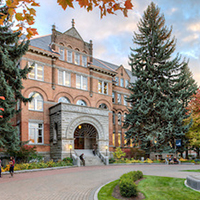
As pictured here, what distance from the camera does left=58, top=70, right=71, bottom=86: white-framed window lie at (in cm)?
3200

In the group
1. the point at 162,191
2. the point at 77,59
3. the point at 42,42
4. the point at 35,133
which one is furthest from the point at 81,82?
the point at 162,191

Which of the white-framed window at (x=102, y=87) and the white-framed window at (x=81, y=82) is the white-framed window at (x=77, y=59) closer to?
the white-framed window at (x=81, y=82)

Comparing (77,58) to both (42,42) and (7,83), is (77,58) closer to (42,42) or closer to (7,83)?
(42,42)

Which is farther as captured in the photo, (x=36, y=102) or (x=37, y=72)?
(x=37, y=72)

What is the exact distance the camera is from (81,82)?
3428cm

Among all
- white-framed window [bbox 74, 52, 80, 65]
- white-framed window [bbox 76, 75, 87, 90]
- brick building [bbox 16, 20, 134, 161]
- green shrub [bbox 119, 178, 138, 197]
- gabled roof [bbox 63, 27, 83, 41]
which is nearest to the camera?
green shrub [bbox 119, 178, 138, 197]

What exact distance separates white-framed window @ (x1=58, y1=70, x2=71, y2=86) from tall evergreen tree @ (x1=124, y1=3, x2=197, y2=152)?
966cm

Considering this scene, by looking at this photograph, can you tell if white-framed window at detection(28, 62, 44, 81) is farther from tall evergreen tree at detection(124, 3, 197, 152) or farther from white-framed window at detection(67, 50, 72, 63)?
tall evergreen tree at detection(124, 3, 197, 152)

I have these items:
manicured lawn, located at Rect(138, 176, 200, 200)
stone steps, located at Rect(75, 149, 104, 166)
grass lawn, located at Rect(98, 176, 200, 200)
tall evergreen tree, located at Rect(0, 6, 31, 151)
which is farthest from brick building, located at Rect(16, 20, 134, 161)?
manicured lawn, located at Rect(138, 176, 200, 200)

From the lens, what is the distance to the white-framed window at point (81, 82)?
33969 mm

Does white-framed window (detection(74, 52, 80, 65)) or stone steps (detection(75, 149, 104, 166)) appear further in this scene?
white-framed window (detection(74, 52, 80, 65))

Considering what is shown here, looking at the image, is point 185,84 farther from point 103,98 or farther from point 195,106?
point 103,98

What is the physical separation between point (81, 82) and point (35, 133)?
10.5 m

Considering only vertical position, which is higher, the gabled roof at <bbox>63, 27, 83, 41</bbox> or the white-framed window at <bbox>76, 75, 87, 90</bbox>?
the gabled roof at <bbox>63, 27, 83, 41</bbox>
